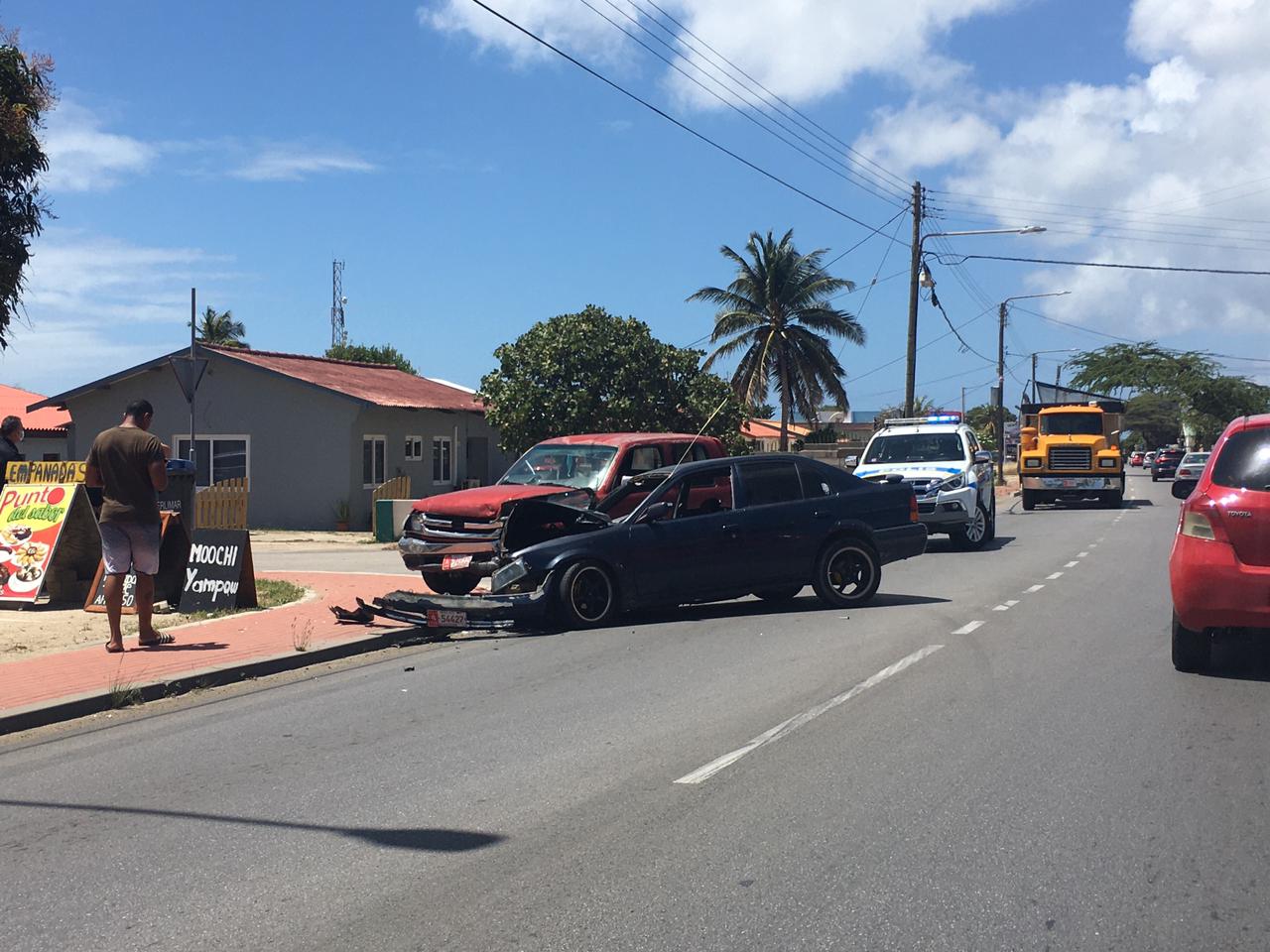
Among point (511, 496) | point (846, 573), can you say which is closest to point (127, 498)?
point (511, 496)

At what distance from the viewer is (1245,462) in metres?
8.20

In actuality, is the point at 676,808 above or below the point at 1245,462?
below

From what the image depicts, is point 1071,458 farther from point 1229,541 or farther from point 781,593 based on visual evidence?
point 1229,541

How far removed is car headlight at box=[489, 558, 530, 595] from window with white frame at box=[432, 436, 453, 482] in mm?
22036

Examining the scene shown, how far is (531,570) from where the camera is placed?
11.5 metres

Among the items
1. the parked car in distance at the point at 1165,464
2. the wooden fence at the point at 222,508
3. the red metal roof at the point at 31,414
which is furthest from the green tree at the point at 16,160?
the parked car in distance at the point at 1165,464

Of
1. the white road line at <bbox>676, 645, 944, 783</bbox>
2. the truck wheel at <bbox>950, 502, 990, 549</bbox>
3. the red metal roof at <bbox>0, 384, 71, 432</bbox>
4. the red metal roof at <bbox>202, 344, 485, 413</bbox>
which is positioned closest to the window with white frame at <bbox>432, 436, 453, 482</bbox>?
the red metal roof at <bbox>202, 344, 485, 413</bbox>

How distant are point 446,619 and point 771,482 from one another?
3578 mm

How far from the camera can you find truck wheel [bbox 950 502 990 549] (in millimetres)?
20406

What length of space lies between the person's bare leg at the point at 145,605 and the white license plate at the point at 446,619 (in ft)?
7.75

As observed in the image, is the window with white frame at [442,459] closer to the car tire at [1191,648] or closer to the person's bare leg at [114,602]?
the person's bare leg at [114,602]

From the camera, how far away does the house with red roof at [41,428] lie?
130ft

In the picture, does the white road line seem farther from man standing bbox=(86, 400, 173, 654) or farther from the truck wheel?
the truck wheel

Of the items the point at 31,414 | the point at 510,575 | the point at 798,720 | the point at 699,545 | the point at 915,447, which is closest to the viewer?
the point at 798,720
